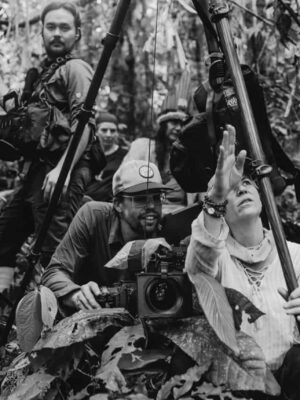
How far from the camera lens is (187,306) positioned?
125 inches

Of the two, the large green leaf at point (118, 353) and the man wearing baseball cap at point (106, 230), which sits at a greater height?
the man wearing baseball cap at point (106, 230)

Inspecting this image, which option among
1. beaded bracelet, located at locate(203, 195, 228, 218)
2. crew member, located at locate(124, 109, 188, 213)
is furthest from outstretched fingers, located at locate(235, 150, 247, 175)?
crew member, located at locate(124, 109, 188, 213)

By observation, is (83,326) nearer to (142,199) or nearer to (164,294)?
(164,294)

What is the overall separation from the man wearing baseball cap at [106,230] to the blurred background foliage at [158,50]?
1451mm

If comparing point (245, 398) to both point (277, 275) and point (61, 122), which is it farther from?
point (61, 122)

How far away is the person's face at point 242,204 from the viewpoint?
3471mm

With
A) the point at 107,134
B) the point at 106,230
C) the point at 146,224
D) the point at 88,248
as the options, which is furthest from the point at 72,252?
the point at 107,134

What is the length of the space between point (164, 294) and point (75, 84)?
81.5 inches

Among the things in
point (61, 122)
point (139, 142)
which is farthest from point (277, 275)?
point (139, 142)

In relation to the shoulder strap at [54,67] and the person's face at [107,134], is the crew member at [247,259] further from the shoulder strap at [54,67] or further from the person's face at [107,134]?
the person's face at [107,134]

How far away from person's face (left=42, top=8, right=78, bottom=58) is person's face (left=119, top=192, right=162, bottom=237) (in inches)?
50.1

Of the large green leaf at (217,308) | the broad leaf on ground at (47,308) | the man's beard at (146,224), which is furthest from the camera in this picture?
the man's beard at (146,224)

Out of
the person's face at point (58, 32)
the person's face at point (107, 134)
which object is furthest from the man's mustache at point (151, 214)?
the person's face at point (107, 134)

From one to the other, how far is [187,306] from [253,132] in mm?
811
